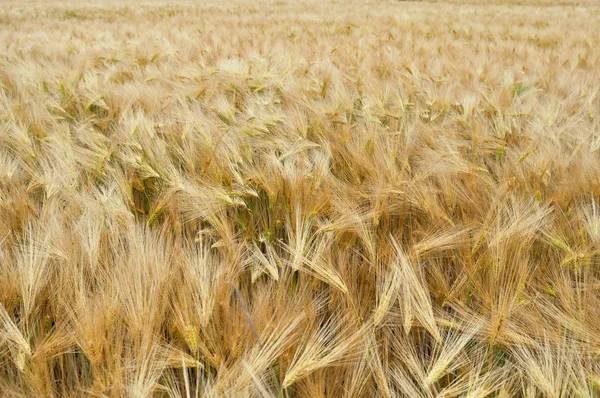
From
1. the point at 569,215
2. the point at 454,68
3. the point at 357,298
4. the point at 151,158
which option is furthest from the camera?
the point at 454,68

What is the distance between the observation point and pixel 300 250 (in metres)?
0.82

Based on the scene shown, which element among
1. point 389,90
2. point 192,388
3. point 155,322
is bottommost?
point 192,388

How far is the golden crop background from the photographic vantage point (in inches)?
24.3

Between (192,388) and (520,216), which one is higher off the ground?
(520,216)

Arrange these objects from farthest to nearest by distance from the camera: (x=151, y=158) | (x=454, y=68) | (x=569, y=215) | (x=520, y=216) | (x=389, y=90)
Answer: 1. (x=454, y=68)
2. (x=389, y=90)
3. (x=151, y=158)
4. (x=569, y=215)
5. (x=520, y=216)

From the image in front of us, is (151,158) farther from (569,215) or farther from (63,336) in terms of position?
(569,215)

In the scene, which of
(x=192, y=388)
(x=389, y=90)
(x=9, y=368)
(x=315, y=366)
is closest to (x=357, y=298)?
(x=315, y=366)

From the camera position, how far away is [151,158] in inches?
49.5

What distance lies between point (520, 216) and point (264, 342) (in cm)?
66

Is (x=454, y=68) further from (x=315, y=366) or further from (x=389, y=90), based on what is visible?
(x=315, y=366)

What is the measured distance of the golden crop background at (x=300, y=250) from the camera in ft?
2.02

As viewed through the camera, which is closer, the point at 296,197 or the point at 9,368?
the point at 9,368

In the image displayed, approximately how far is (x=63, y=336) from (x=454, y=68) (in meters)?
2.79

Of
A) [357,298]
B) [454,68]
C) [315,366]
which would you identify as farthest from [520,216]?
[454,68]
